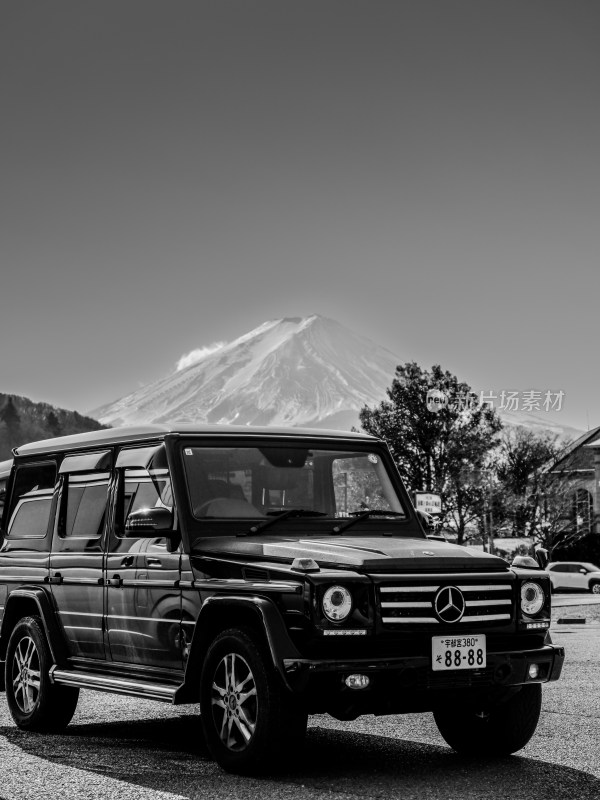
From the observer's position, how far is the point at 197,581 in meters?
7.82

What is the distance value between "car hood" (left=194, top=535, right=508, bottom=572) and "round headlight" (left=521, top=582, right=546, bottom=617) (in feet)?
0.65

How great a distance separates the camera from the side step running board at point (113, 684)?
25.6 ft

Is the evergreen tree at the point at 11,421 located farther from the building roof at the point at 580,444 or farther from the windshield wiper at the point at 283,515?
the windshield wiper at the point at 283,515

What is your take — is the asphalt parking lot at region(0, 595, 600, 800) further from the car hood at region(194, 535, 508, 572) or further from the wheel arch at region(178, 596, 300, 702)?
the car hood at region(194, 535, 508, 572)

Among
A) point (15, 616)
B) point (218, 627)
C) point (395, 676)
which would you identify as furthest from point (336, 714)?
point (15, 616)

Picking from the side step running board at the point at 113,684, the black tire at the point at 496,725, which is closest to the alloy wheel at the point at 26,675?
the side step running board at the point at 113,684

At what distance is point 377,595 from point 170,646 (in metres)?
1.65

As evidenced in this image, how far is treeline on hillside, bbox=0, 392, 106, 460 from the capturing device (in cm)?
17350

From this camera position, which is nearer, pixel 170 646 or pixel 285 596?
pixel 285 596

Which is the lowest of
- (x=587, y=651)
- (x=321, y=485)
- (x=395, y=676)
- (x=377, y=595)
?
(x=587, y=651)

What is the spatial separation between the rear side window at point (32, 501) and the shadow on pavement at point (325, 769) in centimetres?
170

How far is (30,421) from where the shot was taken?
180875mm

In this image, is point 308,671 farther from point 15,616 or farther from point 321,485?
point 15,616

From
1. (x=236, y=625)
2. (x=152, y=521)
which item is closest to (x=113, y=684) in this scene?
(x=152, y=521)
